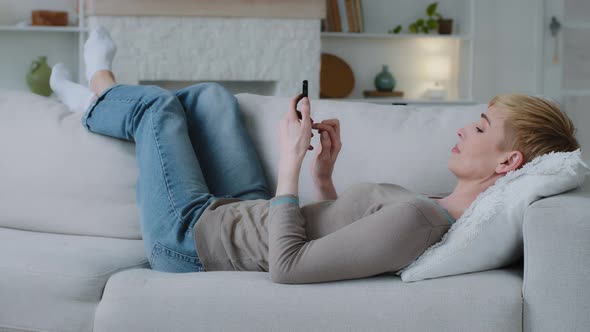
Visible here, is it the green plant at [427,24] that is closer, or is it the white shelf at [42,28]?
the white shelf at [42,28]

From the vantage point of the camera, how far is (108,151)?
2123mm

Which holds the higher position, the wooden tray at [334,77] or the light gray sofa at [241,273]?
the wooden tray at [334,77]

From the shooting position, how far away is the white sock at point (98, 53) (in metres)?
2.57

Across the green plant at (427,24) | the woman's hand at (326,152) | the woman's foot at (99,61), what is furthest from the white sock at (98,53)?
the green plant at (427,24)

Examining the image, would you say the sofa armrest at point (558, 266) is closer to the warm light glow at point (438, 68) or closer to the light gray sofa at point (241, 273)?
the light gray sofa at point (241, 273)

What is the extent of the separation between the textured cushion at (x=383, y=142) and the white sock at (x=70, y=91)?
1.99 feet

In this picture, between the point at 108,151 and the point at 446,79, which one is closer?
the point at 108,151

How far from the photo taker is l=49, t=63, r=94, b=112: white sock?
96.8 inches

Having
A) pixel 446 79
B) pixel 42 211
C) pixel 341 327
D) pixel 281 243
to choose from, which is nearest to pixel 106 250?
pixel 42 211

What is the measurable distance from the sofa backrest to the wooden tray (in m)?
3.31

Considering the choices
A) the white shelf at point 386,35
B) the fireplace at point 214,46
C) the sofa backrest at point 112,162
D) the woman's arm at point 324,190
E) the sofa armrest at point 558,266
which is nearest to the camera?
the sofa armrest at point 558,266

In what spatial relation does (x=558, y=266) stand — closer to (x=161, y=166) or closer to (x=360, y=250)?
(x=360, y=250)

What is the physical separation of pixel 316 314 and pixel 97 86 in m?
1.37

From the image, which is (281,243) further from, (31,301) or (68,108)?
(68,108)
